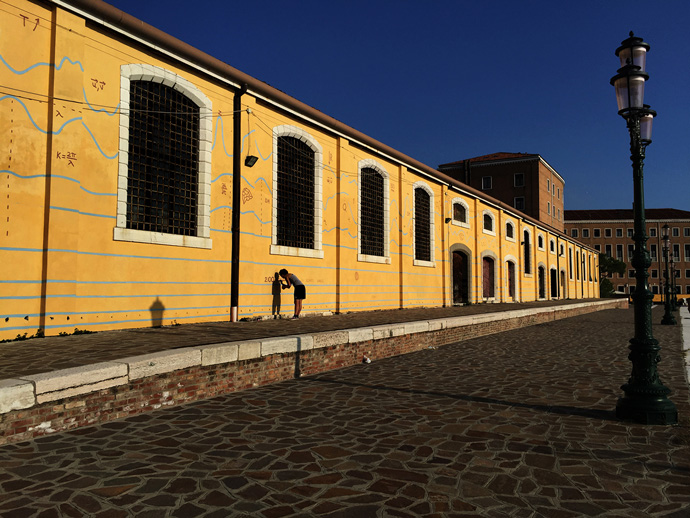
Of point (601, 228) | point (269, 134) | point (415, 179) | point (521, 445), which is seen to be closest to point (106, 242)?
point (269, 134)

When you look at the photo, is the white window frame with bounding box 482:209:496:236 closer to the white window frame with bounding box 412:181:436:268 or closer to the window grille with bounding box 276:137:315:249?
the white window frame with bounding box 412:181:436:268

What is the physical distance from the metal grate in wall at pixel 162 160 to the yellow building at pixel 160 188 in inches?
1.1

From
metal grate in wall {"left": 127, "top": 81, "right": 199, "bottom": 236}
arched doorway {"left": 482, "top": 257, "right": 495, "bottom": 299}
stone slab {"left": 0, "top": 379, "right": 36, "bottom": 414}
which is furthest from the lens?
arched doorway {"left": 482, "top": 257, "right": 495, "bottom": 299}

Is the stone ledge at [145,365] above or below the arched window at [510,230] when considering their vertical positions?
below

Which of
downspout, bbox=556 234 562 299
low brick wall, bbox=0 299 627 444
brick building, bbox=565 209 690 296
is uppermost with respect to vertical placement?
brick building, bbox=565 209 690 296

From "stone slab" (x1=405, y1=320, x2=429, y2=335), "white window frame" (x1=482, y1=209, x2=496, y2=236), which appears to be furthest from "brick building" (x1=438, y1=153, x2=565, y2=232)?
"stone slab" (x1=405, y1=320, x2=429, y2=335)

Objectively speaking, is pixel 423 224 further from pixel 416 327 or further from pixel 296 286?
pixel 416 327

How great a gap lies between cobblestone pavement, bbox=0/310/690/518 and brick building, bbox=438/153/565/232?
39254mm

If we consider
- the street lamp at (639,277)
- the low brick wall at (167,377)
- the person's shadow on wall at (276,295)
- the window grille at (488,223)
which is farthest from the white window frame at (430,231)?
the street lamp at (639,277)

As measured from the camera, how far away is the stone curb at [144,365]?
12.8 ft

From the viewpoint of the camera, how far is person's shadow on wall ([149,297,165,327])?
29.2 feet

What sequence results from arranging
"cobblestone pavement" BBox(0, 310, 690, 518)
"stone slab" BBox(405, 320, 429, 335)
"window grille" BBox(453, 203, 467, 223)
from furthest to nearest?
"window grille" BBox(453, 203, 467, 223)
"stone slab" BBox(405, 320, 429, 335)
"cobblestone pavement" BBox(0, 310, 690, 518)

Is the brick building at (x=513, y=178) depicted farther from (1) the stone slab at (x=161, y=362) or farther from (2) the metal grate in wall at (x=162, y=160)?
(1) the stone slab at (x=161, y=362)

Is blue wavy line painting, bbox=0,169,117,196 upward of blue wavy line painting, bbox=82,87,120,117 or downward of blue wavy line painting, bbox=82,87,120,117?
downward
